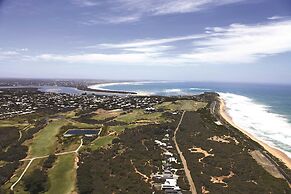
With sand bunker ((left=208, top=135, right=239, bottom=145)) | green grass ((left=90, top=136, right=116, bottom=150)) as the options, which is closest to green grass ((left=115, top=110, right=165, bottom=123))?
sand bunker ((left=208, top=135, right=239, bottom=145))

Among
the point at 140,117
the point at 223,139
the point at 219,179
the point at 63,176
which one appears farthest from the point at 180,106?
the point at 63,176

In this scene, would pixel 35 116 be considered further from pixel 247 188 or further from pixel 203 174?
pixel 247 188

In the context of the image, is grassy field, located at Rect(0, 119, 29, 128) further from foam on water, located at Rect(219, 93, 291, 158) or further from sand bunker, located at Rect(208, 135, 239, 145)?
foam on water, located at Rect(219, 93, 291, 158)

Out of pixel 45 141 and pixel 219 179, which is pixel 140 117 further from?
pixel 219 179

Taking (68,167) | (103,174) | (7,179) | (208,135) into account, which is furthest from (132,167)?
(208,135)

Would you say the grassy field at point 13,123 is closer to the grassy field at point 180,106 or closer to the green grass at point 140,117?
the green grass at point 140,117

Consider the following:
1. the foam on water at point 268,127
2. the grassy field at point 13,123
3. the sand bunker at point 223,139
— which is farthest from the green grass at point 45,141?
the foam on water at point 268,127

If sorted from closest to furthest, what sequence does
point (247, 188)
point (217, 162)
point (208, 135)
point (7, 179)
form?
point (247, 188) → point (7, 179) → point (217, 162) → point (208, 135)
